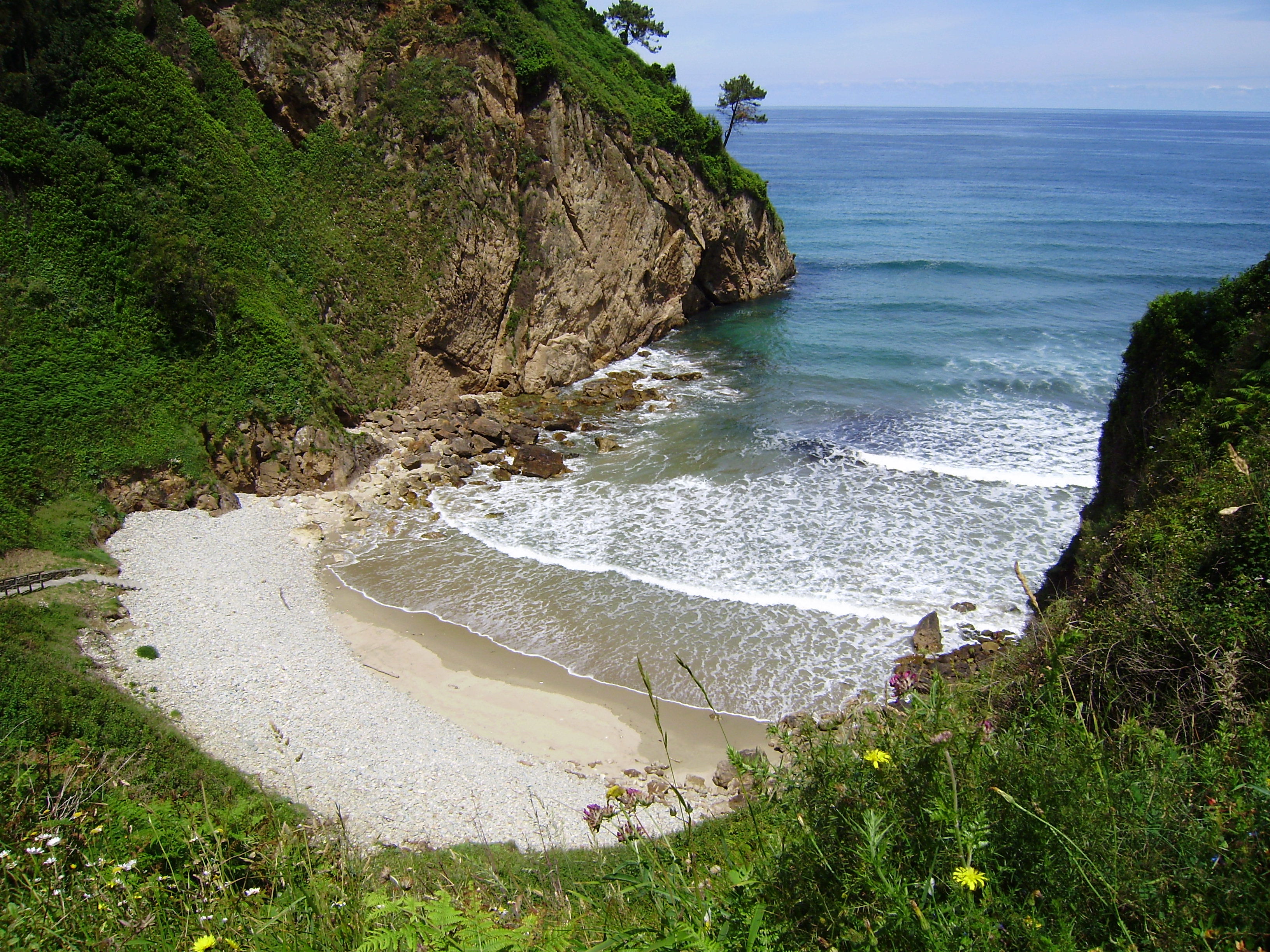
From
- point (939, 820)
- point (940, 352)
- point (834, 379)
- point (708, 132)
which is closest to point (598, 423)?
point (834, 379)

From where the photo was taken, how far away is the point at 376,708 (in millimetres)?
13086

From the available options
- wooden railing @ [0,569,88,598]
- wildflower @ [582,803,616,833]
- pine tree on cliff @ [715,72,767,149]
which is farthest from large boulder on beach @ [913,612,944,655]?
pine tree on cliff @ [715,72,767,149]

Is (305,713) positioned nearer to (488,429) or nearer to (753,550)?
(753,550)

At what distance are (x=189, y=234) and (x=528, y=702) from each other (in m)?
17.8

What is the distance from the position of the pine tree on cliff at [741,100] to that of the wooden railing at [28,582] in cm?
4294

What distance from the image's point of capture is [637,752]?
12570mm

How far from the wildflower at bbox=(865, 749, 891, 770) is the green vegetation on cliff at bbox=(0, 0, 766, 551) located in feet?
57.5

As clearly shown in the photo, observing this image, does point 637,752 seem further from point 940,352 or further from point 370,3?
point 370,3

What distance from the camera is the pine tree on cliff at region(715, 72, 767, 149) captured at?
47.4 metres

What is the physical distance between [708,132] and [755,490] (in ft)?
80.7

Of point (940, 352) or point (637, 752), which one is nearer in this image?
point (637, 752)

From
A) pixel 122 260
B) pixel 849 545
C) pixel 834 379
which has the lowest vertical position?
pixel 849 545

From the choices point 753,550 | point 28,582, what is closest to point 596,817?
point 753,550

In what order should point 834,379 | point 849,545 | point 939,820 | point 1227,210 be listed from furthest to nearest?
point 1227,210 < point 834,379 < point 849,545 < point 939,820
